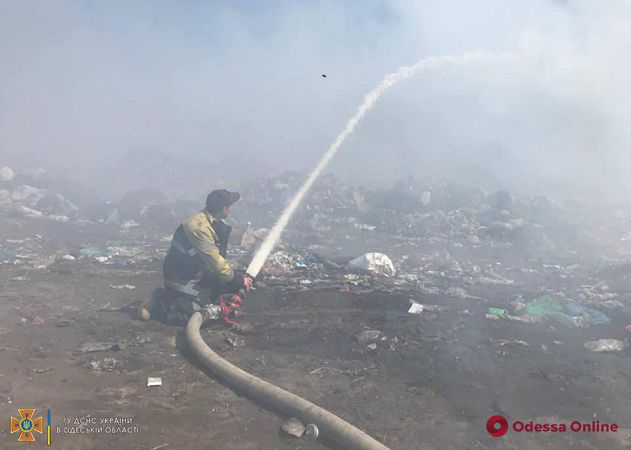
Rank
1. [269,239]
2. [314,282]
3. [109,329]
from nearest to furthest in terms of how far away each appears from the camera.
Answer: [109,329]
[314,282]
[269,239]

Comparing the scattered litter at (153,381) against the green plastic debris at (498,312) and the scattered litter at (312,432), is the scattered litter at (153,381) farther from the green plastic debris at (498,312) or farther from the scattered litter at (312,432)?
the green plastic debris at (498,312)

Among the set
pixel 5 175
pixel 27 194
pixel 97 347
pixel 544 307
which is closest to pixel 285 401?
pixel 97 347

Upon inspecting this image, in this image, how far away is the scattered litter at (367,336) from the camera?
19.6ft

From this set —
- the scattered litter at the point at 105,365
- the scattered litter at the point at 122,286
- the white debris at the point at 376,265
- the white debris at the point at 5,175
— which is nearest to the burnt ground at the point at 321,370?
the scattered litter at the point at 105,365

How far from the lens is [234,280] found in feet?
21.7

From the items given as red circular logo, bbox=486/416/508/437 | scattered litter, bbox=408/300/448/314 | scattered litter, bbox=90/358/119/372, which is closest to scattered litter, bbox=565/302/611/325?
scattered litter, bbox=408/300/448/314

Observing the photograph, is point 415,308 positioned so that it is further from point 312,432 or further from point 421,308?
point 312,432

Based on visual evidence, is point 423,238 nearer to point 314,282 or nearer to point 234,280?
point 314,282

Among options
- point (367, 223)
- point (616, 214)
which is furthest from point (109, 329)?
point (616, 214)

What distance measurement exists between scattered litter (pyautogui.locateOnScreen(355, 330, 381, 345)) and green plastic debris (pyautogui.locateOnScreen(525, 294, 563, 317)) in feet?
9.53

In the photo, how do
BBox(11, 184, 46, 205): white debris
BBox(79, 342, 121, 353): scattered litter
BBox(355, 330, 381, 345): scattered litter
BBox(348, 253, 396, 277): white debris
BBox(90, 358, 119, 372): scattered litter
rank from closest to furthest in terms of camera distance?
BBox(90, 358, 119, 372): scattered litter < BBox(79, 342, 121, 353): scattered litter < BBox(355, 330, 381, 345): scattered litter < BBox(348, 253, 396, 277): white debris < BBox(11, 184, 46, 205): white debris

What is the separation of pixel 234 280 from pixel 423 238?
929 centimetres

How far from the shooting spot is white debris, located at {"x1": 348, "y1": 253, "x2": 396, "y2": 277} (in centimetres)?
983

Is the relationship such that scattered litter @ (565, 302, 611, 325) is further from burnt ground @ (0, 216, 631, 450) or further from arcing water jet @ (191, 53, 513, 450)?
arcing water jet @ (191, 53, 513, 450)
